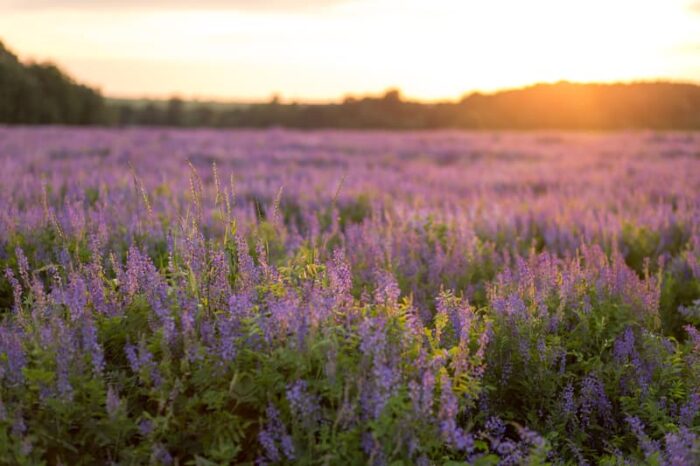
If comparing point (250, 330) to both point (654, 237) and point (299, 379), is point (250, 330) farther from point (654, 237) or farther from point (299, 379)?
point (654, 237)

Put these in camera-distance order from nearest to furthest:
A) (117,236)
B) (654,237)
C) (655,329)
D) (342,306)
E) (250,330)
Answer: (250,330)
(342,306)
(655,329)
(117,236)
(654,237)

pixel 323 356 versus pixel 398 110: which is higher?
pixel 398 110

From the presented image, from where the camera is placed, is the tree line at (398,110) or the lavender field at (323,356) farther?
the tree line at (398,110)

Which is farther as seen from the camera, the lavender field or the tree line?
the tree line

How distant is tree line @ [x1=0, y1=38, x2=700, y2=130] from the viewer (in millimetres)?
48594

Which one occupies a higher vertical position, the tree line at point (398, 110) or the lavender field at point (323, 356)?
the tree line at point (398, 110)

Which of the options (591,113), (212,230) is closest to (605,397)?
(212,230)

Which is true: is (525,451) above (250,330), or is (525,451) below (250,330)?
below

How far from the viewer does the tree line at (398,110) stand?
4859cm

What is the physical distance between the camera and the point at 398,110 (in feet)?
191

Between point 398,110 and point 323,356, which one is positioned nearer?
point 323,356

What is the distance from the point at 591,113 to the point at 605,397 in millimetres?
52056

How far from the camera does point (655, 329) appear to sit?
185 inches

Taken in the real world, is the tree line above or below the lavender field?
above
